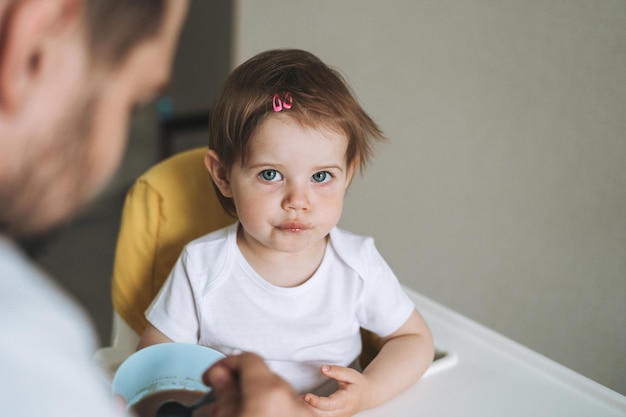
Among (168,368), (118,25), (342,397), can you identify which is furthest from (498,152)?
(118,25)

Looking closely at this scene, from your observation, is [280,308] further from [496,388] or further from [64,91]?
[64,91]

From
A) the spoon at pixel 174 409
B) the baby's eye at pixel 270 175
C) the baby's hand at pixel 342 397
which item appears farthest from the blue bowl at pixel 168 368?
the baby's eye at pixel 270 175

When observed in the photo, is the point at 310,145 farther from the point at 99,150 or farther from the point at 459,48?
the point at 459,48

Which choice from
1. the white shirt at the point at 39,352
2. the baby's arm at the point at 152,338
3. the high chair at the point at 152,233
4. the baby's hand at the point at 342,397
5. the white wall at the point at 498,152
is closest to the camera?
the white shirt at the point at 39,352

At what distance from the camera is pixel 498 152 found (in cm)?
164

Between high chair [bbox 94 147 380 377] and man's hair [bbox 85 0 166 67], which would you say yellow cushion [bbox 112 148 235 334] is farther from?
man's hair [bbox 85 0 166 67]

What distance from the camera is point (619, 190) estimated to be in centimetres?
143

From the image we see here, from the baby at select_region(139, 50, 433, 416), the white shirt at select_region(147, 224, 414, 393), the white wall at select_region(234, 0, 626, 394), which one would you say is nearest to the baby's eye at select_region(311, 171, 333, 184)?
the baby at select_region(139, 50, 433, 416)

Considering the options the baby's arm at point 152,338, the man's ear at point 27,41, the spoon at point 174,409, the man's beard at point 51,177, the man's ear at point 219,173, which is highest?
the man's ear at point 27,41

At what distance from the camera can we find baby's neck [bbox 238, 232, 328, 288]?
1.00 m

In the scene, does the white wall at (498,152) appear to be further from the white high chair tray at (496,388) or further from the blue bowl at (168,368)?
the blue bowl at (168,368)

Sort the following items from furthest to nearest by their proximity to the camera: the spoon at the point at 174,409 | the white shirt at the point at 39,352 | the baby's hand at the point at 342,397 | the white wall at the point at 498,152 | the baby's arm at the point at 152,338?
the white wall at the point at 498,152 → the baby's arm at the point at 152,338 → the baby's hand at the point at 342,397 → the spoon at the point at 174,409 → the white shirt at the point at 39,352

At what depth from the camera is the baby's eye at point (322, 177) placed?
3.08 ft

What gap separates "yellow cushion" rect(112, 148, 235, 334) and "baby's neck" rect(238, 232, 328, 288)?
149 millimetres
